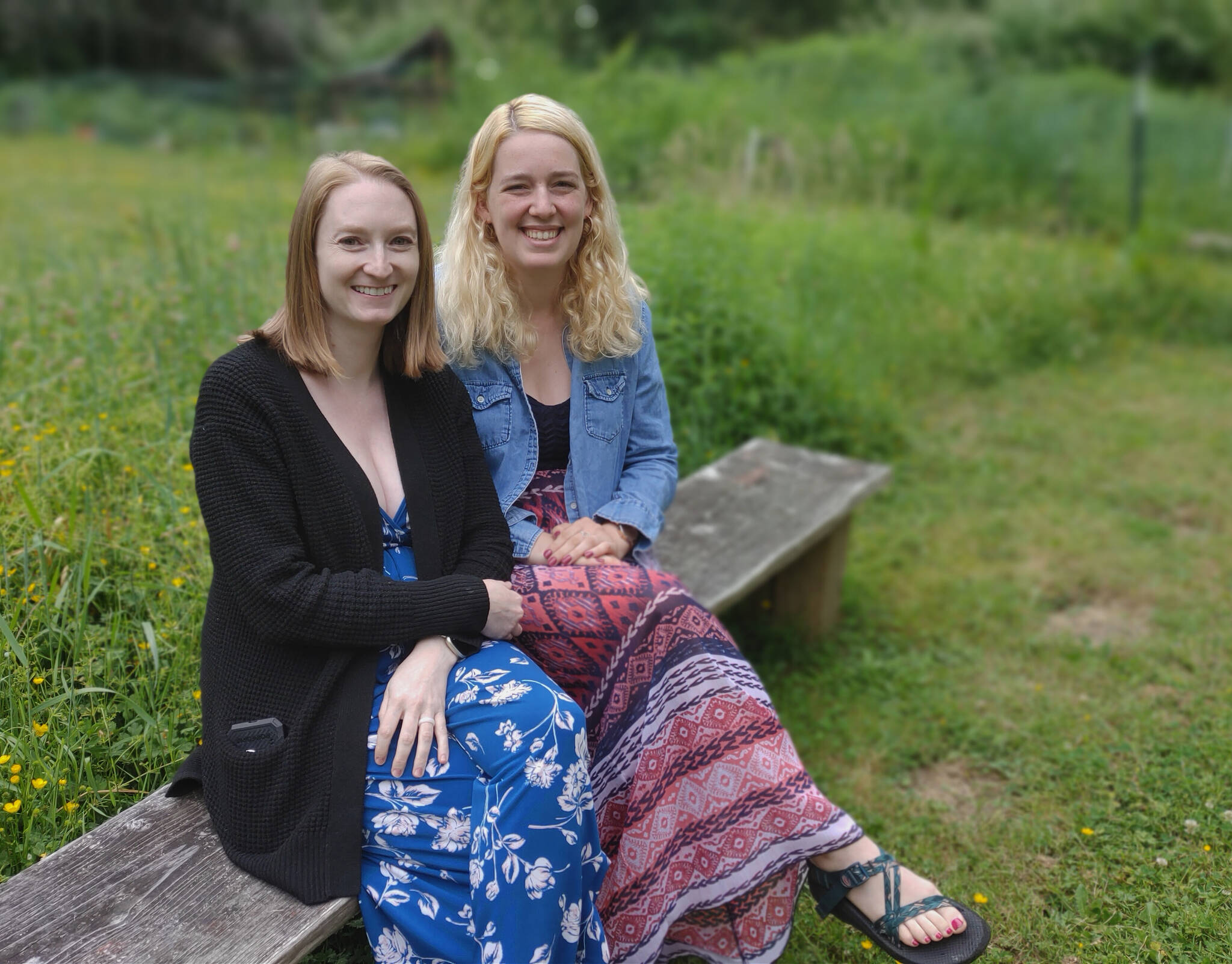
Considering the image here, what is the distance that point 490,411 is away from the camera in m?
2.47

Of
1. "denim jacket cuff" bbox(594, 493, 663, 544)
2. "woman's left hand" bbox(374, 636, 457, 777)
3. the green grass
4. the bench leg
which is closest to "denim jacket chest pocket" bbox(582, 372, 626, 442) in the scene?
"denim jacket cuff" bbox(594, 493, 663, 544)

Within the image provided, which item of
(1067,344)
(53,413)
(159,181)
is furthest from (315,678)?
(159,181)

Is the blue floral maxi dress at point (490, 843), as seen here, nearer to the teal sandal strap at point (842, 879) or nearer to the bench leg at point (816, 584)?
the teal sandal strap at point (842, 879)

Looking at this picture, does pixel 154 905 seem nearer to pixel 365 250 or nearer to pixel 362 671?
pixel 362 671

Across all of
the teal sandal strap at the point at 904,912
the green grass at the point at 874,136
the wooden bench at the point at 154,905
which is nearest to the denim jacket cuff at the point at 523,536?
the wooden bench at the point at 154,905

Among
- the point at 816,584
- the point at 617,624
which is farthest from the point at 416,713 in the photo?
the point at 816,584

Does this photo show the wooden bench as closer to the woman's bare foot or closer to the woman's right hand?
the woman's right hand

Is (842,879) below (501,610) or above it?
below

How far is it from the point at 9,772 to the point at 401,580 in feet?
2.84

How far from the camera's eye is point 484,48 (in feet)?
61.5

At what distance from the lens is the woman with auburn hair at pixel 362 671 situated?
1758 millimetres

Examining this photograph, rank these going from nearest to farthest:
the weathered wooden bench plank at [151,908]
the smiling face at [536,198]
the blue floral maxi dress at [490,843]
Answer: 1. the weathered wooden bench plank at [151,908]
2. the blue floral maxi dress at [490,843]
3. the smiling face at [536,198]

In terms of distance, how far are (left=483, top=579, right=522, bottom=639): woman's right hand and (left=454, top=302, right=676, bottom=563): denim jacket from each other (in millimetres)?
339

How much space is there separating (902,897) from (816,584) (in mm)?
1728
